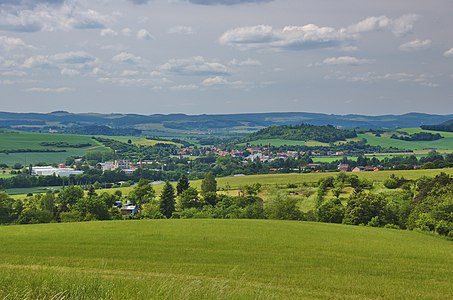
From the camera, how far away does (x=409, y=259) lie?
3341cm

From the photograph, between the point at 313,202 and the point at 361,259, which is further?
the point at 313,202

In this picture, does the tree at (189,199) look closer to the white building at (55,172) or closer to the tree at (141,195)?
the tree at (141,195)

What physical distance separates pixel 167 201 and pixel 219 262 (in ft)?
158

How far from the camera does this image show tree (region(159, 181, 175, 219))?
7644 cm

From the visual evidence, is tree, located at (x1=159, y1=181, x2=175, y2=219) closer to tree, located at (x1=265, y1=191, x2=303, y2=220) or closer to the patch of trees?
tree, located at (x1=265, y1=191, x2=303, y2=220)

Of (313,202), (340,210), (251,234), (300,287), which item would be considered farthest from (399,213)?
(300,287)

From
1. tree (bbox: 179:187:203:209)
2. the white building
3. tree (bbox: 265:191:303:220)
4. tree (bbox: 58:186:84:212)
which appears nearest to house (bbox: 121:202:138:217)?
tree (bbox: 58:186:84:212)

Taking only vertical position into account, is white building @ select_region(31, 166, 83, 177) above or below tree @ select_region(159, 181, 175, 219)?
below

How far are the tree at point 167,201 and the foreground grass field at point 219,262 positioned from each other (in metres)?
22.9

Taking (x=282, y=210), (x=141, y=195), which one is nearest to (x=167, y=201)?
(x=141, y=195)

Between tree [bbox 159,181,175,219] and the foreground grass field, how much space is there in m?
22.9

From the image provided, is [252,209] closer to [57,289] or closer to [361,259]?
[361,259]

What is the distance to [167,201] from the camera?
77250 mm

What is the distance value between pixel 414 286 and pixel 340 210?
43827 mm
